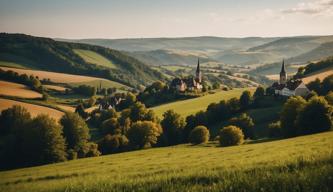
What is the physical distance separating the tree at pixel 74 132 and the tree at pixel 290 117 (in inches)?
1816

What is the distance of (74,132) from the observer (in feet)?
289

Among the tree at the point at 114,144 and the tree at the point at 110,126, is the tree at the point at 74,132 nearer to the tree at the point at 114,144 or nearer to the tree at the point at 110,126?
the tree at the point at 114,144

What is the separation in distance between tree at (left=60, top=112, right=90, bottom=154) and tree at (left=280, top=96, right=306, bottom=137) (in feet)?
151

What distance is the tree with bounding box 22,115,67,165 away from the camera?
73.9 m

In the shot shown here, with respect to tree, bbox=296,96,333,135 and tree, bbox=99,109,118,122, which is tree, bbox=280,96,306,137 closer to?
tree, bbox=296,96,333,135

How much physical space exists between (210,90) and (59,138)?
107 metres

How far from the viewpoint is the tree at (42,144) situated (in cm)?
7388

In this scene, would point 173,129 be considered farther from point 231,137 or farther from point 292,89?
point 292,89

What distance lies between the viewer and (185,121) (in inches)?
3890

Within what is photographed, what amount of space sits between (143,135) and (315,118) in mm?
39529

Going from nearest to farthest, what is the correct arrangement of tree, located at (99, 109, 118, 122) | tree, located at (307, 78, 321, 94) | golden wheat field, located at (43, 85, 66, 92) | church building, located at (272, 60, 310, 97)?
tree, located at (307, 78, 321, 94), church building, located at (272, 60, 310, 97), tree, located at (99, 109, 118, 122), golden wheat field, located at (43, 85, 66, 92)

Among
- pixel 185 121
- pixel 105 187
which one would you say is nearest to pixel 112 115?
pixel 185 121

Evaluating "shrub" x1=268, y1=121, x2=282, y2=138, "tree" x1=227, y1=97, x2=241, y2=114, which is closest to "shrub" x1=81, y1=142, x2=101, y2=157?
"shrub" x1=268, y1=121, x2=282, y2=138

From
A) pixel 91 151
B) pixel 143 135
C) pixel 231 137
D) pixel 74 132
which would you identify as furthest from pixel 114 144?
pixel 231 137
